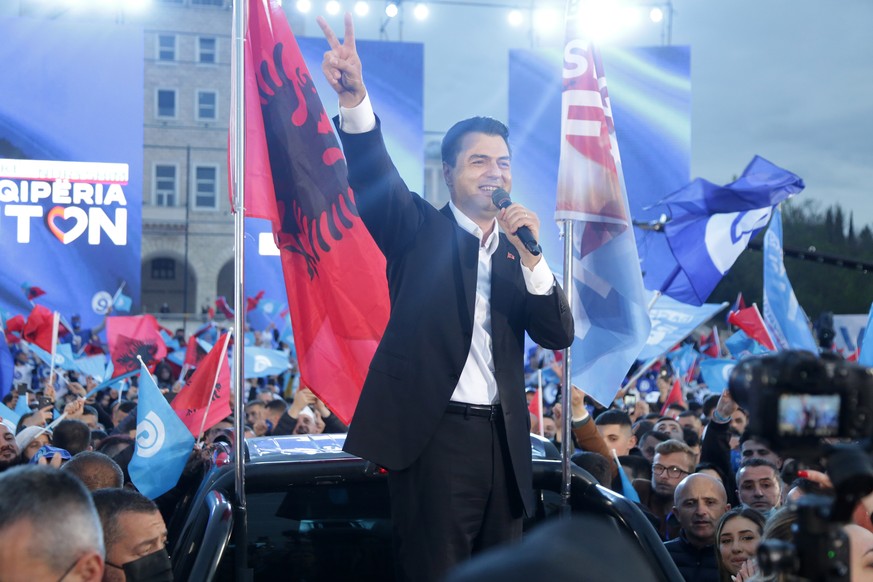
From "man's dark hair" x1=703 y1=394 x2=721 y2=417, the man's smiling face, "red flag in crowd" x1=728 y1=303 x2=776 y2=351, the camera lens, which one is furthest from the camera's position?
"red flag in crowd" x1=728 y1=303 x2=776 y2=351

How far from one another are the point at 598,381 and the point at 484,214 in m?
1.71

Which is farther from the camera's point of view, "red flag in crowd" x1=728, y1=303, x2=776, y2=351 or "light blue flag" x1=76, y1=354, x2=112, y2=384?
"light blue flag" x1=76, y1=354, x2=112, y2=384

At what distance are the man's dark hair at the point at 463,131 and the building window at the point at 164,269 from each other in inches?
1940

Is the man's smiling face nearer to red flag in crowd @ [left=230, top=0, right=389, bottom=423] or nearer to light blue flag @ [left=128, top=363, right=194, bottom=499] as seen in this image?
red flag in crowd @ [left=230, top=0, right=389, bottom=423]

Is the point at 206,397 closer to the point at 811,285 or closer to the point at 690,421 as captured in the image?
the point at 690,421

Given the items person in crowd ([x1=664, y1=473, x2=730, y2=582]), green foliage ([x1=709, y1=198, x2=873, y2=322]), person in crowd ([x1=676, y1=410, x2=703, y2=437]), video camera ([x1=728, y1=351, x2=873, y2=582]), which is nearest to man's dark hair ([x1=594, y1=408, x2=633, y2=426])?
person in crowd ([x1=676, y1=410, x2=703, y2=437])

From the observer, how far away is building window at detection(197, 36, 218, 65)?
49.6 metres

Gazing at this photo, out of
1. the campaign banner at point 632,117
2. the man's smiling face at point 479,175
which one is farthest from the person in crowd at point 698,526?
the campaign banner at point 632,117

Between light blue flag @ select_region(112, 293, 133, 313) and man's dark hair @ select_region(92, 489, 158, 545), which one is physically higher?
light blue flag @ select_region(112, 293, 133, 313)

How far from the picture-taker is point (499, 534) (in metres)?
3.16

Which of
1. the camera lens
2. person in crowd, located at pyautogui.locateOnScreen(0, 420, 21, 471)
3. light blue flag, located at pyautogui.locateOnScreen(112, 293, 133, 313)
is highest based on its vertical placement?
the camera lens

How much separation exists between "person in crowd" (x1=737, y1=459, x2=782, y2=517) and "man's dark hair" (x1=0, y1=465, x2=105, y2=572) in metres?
4.43

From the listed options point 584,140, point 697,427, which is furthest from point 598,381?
point 697,427

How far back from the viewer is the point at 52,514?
2303 millimetres
